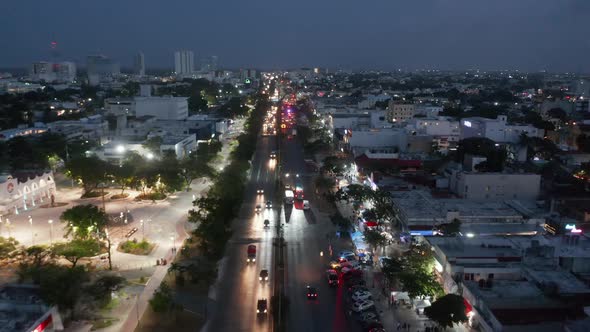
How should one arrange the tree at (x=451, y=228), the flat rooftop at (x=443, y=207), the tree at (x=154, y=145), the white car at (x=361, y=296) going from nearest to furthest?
1. the white car at (x=361, y=296)
2. the tree at (x=451, y=228)
3. the flat rooftop at (x=443, y=207)
4. the tree at (x=154, y=145)

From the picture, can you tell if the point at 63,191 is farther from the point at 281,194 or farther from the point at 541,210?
the point at 541,210

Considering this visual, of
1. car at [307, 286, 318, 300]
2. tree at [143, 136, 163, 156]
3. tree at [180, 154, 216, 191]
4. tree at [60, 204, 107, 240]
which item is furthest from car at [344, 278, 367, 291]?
tree at [143, 136, 163, 156]

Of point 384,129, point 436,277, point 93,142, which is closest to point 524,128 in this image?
point 384,129

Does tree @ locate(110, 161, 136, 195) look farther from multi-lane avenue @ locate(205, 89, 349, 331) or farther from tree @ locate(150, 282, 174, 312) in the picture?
tree @ locate(150, 282, 174, 312)

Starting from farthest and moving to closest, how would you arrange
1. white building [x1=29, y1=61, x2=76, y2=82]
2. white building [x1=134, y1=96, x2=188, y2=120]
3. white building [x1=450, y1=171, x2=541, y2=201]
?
white building [x1=29, y1=61, x2=76, y2=82] < white building [x1=134, y1=96, x2=188, y2=120] < white building [x1=450, y1=171, x2=541, y2=201]

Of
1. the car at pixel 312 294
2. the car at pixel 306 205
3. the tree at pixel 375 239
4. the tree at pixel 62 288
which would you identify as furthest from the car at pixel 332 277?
the car at pixel 306 205

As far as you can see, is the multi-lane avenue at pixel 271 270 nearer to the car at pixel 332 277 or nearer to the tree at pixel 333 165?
the car at pixel 332 277
